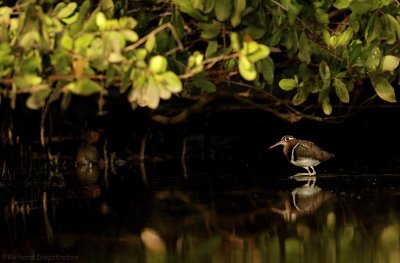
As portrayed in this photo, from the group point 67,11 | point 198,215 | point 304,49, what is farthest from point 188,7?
point 198,215

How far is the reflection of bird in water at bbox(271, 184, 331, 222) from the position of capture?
884cm

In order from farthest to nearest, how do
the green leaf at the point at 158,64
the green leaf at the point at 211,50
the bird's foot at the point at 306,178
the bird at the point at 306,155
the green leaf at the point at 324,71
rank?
1. the bird at the point at 306,155
2. the bird's foot at the point at 306,178
3. the green leaf at the point at 324,71
4. the green leaf at the point at 211,50
5. the green leaf at the point at 158,64

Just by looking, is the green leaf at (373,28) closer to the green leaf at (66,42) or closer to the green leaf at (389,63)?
the green leaf at (389,63)

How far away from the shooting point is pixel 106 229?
8.35m

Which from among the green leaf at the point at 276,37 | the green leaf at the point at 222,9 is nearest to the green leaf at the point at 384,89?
the green leaf at the point at 276,37

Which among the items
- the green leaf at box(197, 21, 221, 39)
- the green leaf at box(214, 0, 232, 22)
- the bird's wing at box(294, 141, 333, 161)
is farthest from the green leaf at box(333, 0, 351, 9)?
the bird's wing at box(294, 141, 333, 161)

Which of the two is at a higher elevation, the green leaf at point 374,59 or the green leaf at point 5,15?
the green leaf at point 5,15

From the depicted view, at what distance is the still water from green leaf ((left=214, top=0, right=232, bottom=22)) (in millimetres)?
1804

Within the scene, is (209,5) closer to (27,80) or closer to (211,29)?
(211,29)

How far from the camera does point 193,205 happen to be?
959cm

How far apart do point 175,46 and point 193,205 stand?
1635 millimetres

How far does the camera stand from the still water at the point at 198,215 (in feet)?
23.9

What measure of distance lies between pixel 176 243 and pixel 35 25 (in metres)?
2.05

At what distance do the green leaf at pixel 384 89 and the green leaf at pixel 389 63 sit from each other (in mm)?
153
